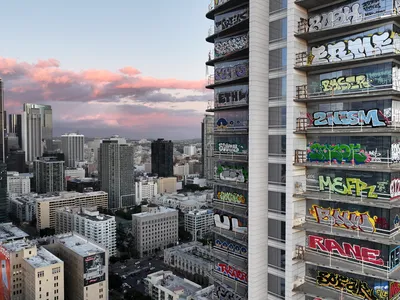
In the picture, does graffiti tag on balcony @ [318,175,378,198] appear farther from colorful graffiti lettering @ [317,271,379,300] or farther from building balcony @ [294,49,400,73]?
building balcony @ [294,49,400,73]

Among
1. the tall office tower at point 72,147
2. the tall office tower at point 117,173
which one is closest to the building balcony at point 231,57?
the tall office tower at point 117,173

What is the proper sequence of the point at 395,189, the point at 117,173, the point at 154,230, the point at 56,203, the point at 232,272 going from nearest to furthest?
1. the point at 395,189
2. the point at 232,272
3. the point at 154,230
4. the point at 56,203
5. the point at 117,173

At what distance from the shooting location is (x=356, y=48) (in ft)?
28.7

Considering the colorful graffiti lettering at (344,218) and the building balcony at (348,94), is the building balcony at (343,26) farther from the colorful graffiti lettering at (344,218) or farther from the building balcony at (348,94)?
the colorful graffiti lettering at (344,218)

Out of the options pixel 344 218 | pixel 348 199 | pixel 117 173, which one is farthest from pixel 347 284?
pixel 117 173

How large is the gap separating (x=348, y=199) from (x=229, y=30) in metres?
6.81

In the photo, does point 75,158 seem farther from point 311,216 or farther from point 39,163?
point 311,216

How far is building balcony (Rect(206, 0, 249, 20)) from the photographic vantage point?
1170 cm

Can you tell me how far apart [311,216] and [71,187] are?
9818 cm

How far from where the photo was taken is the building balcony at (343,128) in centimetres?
819

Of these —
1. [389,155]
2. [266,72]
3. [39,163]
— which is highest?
[266,72]

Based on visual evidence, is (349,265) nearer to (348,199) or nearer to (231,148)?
(348,199)

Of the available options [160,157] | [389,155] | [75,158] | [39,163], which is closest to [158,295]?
[389,155]

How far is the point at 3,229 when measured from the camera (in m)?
48.9
